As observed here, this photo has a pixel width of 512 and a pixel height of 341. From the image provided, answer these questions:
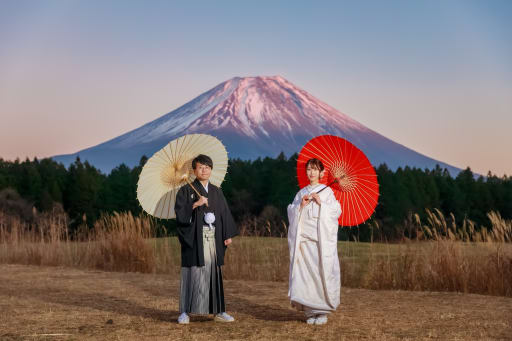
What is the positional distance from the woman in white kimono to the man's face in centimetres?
91

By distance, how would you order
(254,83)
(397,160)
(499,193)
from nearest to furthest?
(499,193), (254,83), (397,160)

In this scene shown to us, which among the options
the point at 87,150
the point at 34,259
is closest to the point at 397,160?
the point at 87,150

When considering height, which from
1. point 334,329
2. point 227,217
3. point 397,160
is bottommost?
point 334,329

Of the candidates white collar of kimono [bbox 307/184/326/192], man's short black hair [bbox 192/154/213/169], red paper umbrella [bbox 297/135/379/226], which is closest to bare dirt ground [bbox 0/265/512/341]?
red paper umbrella [bbox 297/135/379/226]

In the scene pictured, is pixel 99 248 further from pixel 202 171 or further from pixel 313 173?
pixel 313 173

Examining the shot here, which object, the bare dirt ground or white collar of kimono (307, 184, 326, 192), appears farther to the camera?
white collar of kimono (307, 184, 326, 192)

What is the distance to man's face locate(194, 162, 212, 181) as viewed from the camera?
6.19 metres

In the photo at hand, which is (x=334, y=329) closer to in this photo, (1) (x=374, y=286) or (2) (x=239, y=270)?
(1) (x=374, y=286)

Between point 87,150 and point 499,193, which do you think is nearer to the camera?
point 499,193

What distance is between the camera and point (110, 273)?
11.3 m

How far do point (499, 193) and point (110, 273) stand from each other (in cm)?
4727

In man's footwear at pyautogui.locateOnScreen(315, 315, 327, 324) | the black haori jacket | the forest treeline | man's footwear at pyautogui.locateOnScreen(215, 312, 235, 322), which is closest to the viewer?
the black haori jacket

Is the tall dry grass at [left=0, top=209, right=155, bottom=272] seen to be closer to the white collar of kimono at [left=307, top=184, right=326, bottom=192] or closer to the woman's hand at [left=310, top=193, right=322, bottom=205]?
the white collar of kimono at [left=307, top=184, right=326, bottom=192]

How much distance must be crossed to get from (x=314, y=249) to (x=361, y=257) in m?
5.82
